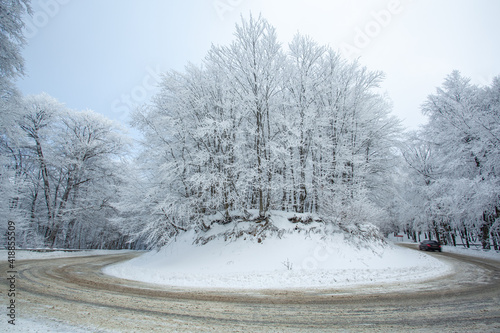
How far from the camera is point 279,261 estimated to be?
11.4 meters

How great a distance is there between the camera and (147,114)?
15.9 metres

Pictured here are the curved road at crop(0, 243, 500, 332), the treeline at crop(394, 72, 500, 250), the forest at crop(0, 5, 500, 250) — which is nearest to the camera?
the curved road at crop(0, 243, 500, 332)

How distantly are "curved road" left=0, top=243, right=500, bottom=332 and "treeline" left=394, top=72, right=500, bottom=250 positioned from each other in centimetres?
1288

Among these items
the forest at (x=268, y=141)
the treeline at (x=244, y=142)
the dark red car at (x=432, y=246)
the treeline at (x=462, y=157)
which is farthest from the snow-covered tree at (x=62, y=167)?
the dark red car at (x=432, y=246)

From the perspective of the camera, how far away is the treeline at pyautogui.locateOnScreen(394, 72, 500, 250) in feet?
55.0

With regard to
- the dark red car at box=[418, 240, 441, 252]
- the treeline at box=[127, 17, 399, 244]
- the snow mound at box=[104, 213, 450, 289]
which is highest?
the treeline at box=[127, 17, 399, 244]

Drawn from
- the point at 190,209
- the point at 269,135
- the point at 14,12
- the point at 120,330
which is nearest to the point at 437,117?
the point at 269,135

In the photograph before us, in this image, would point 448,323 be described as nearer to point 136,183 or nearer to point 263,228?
point 263,228

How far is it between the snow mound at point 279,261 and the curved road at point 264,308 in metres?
1.71

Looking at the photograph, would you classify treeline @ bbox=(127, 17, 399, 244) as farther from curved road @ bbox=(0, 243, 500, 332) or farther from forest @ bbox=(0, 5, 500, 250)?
curved road @ bbox=(0, 243, 500, 332)

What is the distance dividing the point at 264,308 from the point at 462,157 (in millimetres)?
22422

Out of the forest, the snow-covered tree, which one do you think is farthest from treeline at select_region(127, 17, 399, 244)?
the snow-covered tree

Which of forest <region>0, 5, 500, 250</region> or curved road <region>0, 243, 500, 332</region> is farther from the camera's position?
forest <region>0, 5, 500, 250</region>

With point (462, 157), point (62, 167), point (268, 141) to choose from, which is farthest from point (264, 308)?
point (62, 167)
